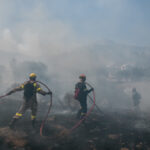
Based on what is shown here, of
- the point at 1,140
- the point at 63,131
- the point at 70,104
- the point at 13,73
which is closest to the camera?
the point at 1,140

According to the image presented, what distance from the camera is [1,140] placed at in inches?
159

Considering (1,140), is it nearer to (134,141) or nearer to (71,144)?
(71,144)

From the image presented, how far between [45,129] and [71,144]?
158cm

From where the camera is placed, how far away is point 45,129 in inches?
213

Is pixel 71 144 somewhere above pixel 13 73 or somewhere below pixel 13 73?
below

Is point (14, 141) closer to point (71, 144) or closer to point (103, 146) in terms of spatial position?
point (71, 144)

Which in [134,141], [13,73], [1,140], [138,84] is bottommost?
[134,141]

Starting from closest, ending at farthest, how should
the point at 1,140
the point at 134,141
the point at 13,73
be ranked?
the point at 1,140 → the point at 134,141 → the point at 13,73

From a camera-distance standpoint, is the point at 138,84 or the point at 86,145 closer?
the point at 86,145

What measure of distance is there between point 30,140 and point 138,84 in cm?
3081

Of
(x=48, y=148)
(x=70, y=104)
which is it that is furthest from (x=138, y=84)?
(x=48, y=148)

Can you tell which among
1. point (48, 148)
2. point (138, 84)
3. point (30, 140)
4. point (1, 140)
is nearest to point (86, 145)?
point (48, 148)

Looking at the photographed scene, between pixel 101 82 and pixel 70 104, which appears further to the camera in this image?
pixel 101 82

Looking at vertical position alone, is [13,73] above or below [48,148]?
above
